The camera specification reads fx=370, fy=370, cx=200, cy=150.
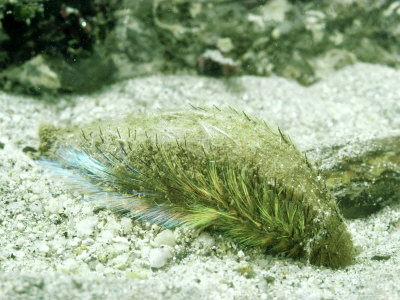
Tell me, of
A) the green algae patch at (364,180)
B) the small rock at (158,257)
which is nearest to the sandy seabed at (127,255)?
the small rock at (158,257)

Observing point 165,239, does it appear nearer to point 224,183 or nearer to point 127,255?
point 127,255

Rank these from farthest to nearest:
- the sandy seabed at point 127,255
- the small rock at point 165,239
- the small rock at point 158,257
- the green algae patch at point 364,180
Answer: the green algae patch at point 364,180
the small rock at point 165,239
the small rock at point 158,257
the sandy seabed at point 127,255

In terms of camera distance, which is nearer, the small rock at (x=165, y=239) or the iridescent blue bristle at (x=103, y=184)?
the small rock at (x=165, y=239)

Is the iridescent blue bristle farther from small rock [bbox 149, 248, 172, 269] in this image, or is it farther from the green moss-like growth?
small rock [bbox 149, 248, 172, 269]

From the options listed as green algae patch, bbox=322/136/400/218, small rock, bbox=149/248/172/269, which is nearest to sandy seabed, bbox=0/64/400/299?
small rock, bbox=149/248/172/269

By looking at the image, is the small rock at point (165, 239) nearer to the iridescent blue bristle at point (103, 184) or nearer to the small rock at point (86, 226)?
the iridescent blue bristle at point (103, 184)

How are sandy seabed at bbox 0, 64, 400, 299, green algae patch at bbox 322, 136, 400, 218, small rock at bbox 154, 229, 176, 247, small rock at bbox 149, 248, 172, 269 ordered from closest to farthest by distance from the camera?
sandy seabed at bbox 0, 64, 400, 299
small rock at bbox 149, 248, 172, 269
small rock at bbox 154, 229, 176, 247
green algae patch at bbox 322, 136, 400, 218

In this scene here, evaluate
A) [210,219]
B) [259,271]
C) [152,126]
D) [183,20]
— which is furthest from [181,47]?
[259,271]

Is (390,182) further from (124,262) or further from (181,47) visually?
Answer: (181,47)

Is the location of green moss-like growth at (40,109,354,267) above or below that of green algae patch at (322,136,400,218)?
above
